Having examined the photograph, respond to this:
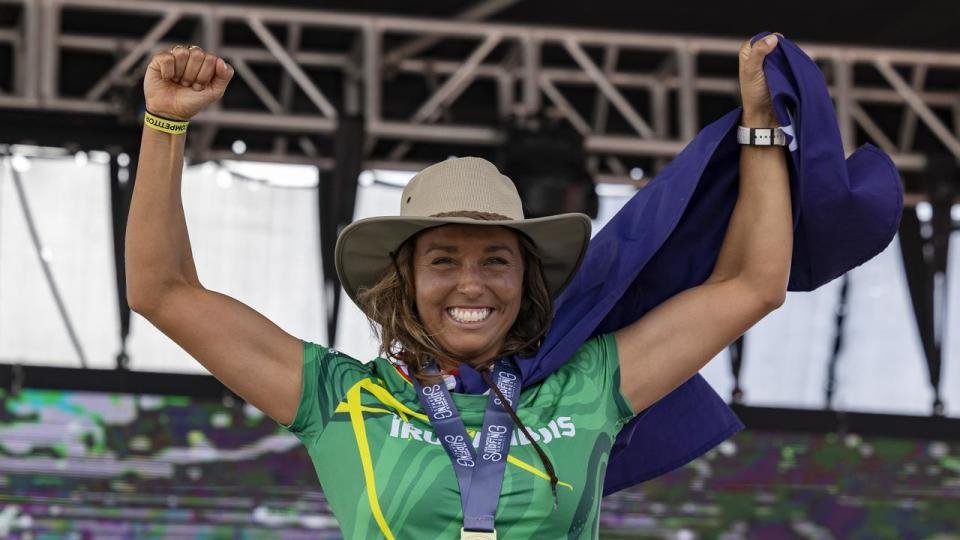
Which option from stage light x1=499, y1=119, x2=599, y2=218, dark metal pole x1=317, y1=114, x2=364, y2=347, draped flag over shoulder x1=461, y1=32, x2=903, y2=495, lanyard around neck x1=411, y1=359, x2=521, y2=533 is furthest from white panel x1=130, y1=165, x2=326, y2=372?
lanyard around neck x1=411, y1=359, x2=521, y2=533

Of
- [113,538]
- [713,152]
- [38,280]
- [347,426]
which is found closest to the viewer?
[347,426]

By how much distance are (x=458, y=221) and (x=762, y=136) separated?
16.9 inches

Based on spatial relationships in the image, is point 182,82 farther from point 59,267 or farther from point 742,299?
point 59,267

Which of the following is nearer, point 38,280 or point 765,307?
point 765,307

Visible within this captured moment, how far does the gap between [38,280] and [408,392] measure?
177 inches

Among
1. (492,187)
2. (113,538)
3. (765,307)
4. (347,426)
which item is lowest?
(113,538)

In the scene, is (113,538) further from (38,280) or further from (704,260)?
(704,260)

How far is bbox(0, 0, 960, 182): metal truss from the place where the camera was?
224 inches

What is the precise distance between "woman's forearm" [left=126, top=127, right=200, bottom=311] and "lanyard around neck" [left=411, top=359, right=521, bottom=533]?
36 centimetres

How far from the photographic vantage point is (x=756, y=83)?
194 centimetres

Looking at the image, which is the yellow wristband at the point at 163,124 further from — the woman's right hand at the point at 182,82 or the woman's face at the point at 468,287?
the woman's face at the point at 468,287

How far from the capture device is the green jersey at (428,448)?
70.7 inches

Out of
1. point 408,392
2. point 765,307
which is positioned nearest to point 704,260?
point 765,307

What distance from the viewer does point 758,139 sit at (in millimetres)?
1976
